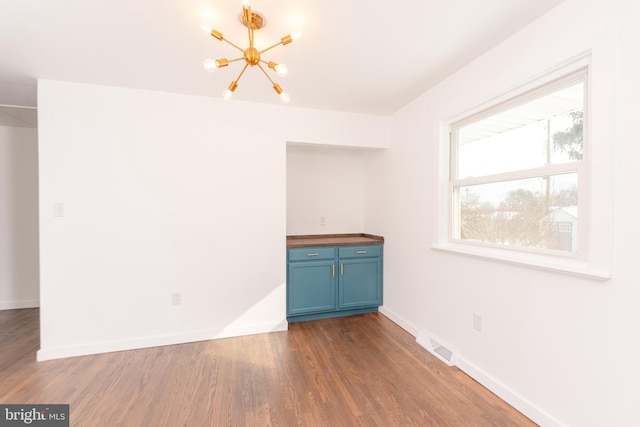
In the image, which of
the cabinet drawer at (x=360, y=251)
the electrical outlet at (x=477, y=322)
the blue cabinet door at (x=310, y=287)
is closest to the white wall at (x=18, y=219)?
the blue cabinet door at (x=310, y=287)

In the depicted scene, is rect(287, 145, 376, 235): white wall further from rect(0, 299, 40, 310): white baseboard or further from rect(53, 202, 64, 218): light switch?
rect(0, 299, 40, 310): white baseboard

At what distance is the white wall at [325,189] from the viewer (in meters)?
3.80

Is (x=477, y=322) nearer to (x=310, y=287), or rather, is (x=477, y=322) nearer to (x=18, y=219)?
(x=310, y=287)

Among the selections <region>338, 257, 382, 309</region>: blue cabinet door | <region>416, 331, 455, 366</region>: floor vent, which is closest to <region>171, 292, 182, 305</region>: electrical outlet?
<region>338, 257, 382, 309</region>: blue cabinet door

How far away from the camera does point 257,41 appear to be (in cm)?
186

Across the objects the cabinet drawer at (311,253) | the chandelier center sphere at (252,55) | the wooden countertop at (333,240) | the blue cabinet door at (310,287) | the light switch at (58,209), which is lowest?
the blue cabinet door at (310,287)

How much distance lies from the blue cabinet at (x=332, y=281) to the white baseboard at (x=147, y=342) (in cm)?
34

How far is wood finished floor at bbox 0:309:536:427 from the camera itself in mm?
1724

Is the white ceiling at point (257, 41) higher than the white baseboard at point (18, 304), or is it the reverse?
the white ceiling at point (257, 41)

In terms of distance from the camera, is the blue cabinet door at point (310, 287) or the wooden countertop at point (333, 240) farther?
the wooden countertop at point (333, 240)

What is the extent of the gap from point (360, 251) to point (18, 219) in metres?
4.44

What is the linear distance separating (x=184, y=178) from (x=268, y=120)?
3.41 feet

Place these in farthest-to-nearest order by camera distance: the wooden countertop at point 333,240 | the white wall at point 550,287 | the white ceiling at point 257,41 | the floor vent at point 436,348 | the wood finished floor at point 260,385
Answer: the wooden countertop at point 333,240, the floor vent at point 436,348, the wood finished floor at point 260,385, the white ceiling at point 257,41, the white wall at point 550,287

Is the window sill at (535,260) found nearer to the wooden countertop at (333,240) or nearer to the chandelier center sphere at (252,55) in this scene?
the wooden countertop at (333,240)
